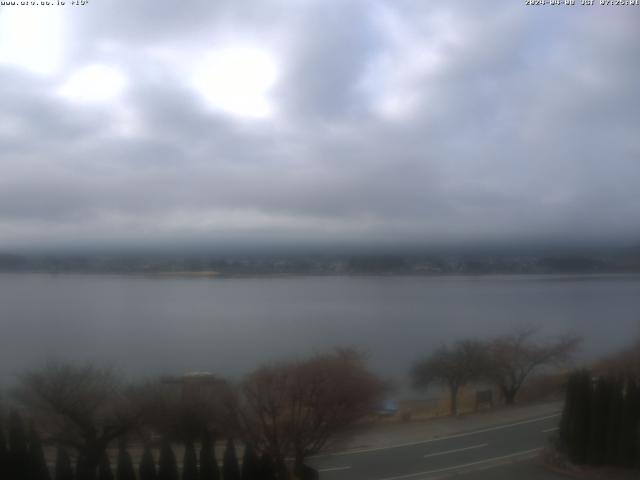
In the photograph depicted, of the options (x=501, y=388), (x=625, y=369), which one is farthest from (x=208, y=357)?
(x=625, y=369)

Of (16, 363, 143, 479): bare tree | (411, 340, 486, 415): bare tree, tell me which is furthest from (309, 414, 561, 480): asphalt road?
(16, 363, 143, 479): bare tree

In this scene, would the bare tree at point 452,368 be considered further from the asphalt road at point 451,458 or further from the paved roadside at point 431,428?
the asphalt road at point 451,458

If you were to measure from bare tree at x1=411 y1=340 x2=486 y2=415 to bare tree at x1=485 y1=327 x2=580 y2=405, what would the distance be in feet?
0.49

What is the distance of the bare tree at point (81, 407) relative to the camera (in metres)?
4.30

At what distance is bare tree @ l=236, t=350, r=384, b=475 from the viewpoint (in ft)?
14.7

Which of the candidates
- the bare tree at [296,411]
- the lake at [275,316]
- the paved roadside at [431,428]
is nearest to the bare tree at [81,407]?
the lake at [275,316]

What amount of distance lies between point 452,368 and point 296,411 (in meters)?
1.97

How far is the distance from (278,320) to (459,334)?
7.42 ft

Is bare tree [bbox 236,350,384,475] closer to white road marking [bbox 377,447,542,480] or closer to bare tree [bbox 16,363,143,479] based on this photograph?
white road marking [bbox 377,447,542,480]

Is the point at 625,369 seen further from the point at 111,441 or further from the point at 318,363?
the point at 111,441

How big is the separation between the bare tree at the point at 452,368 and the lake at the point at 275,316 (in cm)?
15

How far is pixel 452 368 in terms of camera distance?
5527 millimetres

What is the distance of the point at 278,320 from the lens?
6.54m

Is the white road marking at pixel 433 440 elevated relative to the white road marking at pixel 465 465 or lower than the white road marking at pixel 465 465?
elevated
